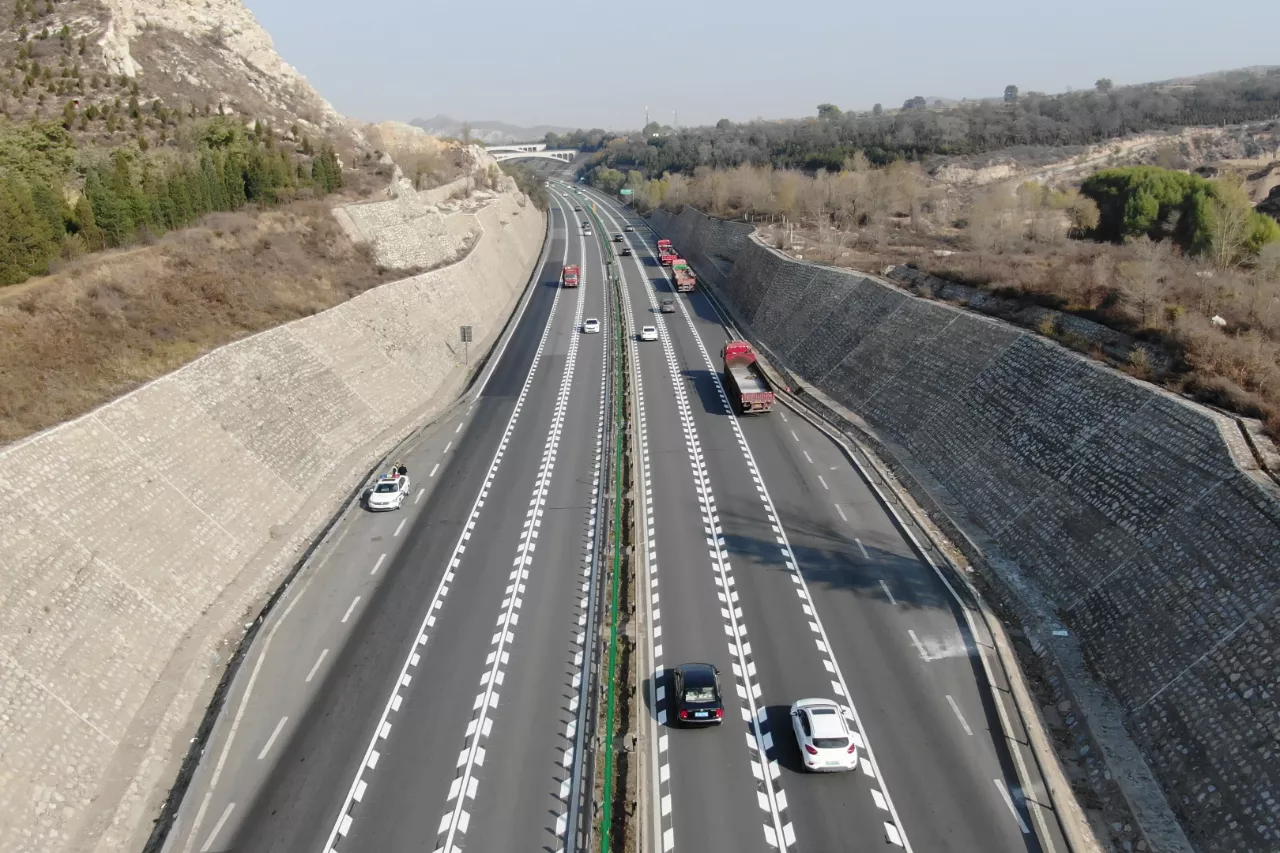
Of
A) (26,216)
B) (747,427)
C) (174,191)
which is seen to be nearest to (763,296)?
(747,427)

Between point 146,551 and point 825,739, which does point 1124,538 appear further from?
point 146,551

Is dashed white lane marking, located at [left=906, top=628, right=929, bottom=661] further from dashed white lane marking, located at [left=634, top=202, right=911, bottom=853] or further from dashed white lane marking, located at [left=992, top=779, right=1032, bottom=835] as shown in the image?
dashed white lane marking, located at [left=992, top=779, right=1032, bottom=835]

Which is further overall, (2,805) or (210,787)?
(210,787)

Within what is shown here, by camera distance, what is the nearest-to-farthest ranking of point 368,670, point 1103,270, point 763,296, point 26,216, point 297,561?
1. point 368,670
2. point 297,561
3. point 26,216
4. point 1103,270
5. point 763,296

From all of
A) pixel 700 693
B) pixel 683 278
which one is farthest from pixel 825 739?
pixel 683 278

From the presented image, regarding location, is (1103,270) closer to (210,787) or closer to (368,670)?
(368,670)

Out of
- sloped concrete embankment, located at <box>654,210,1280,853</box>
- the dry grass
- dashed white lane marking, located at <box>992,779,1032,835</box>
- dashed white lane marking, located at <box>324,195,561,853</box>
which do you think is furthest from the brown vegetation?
the dry grass

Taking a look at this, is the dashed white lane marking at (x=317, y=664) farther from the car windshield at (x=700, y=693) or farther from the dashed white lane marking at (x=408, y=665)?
the car windshield at (x=700, y=693)
